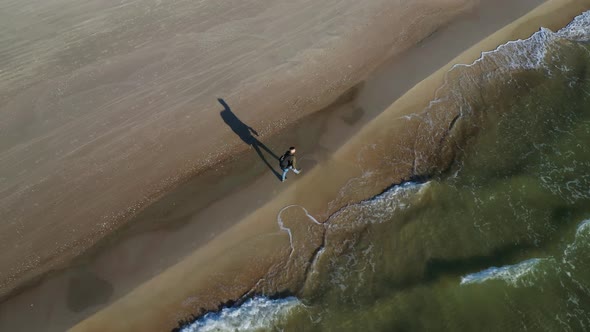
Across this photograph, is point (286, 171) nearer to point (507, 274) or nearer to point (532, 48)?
point (507, 274)

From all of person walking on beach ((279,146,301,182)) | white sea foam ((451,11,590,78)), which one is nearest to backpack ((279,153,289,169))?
person walking on beach ((279,146,301,182))

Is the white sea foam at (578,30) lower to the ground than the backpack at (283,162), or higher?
lower

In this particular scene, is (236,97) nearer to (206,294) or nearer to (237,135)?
(237,135)

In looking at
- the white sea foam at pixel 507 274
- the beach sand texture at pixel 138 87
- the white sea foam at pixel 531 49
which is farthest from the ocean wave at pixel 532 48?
the white sea foam at pixel 507 274

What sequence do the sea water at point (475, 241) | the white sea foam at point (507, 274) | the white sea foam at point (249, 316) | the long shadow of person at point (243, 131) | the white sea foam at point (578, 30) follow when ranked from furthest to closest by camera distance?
the white sea foam at point (578, 30), the long shadow of person at point (243, 131), the white sea foam at point (507, 274), the sea water at point (475, 241), the white sea foam at point (249, 316)

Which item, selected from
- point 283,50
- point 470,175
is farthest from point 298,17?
point 470,175

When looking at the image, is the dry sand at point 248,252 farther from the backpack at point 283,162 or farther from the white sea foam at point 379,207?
the backpack at point 283,162
